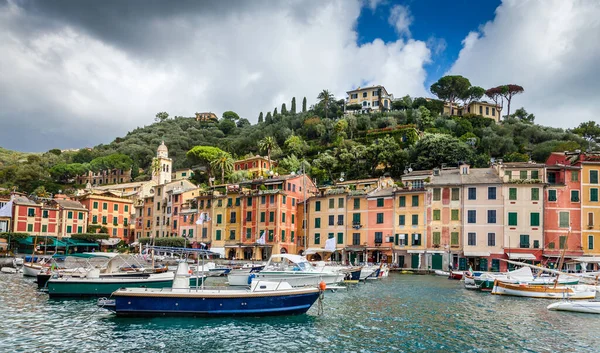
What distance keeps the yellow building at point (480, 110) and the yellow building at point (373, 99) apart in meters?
16.5

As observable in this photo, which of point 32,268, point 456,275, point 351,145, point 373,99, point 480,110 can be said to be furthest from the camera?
point 373,99

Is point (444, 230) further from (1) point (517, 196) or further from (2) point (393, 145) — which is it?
(2) point (393, 145)

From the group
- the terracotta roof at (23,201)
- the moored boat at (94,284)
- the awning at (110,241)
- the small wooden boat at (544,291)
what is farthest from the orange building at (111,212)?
the small wooden boat at (544,291)

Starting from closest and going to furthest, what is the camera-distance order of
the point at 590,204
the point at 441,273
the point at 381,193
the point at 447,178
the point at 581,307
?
the point at 581,307 < the point at 590,204 < the point at 441,273 < the point at 447,178 < the point at 381,193

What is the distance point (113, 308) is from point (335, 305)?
42.7 feet

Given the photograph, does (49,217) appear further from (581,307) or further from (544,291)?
(581,307)

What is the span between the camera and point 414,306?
A: 101ft

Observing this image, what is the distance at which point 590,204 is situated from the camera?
181 ft

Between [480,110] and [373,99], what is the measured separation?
92.3ft

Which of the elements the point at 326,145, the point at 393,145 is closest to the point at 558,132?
the point at 393,145

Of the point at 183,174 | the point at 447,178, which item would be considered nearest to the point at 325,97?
the point at 183,174

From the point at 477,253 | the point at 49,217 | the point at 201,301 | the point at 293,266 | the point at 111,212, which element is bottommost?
the point at 201,301

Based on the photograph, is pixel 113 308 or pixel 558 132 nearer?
pixel 113 308

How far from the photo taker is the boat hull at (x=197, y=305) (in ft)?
80.8
